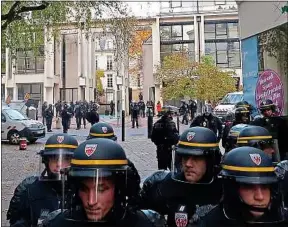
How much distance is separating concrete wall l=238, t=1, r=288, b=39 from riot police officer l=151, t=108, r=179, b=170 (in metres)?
2.27

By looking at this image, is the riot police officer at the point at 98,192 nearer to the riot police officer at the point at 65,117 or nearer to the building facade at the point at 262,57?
the building facade at the point at 262,57

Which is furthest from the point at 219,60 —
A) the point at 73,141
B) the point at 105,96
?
the point at 73,141

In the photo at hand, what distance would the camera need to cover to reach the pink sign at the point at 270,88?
26.7 ft

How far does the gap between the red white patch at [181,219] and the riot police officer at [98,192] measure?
0.55 m

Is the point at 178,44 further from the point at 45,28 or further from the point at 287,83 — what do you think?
the point at 287,83

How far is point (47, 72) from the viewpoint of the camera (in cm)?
3662

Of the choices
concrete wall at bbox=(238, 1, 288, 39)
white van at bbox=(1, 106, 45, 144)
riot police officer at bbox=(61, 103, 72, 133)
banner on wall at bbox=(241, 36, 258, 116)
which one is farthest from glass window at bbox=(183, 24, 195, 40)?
banner on wall at bbox=(241, 36, 258, 116)

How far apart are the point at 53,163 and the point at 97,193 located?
115 cm

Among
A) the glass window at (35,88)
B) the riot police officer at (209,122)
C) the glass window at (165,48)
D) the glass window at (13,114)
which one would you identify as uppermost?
the glass window at (165,48)

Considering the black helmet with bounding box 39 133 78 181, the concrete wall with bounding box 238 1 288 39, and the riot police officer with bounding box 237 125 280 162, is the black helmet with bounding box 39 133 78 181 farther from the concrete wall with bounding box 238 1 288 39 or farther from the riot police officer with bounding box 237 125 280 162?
the concrete wall with bounding box 238 1 288 39

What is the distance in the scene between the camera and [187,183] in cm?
320

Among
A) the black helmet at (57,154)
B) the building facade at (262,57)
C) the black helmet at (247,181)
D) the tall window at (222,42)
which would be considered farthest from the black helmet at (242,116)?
the tall window at (222,42)

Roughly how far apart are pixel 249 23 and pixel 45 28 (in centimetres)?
899

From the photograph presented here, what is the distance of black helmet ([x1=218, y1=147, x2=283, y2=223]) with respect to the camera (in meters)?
2.35
